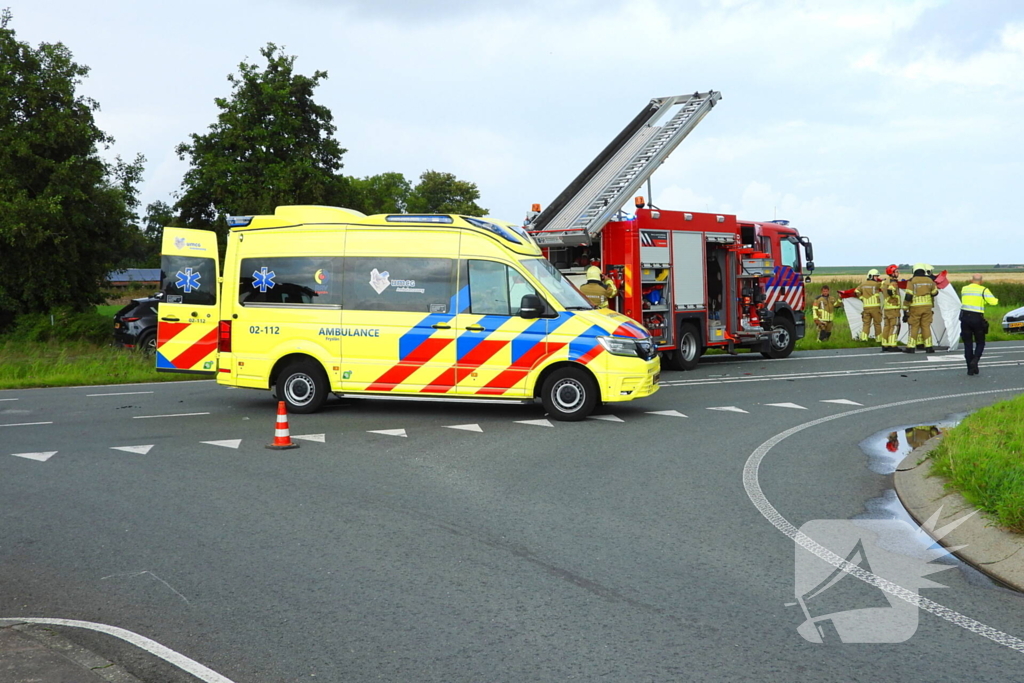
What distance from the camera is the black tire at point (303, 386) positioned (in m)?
12.7

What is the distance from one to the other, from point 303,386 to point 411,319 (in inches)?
68.5

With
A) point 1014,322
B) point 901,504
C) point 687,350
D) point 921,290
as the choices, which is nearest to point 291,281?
point 901,504

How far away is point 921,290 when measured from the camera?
2314 cm

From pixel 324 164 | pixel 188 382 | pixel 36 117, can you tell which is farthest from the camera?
pixel 324 164

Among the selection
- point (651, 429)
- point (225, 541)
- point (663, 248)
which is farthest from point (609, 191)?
point (225, 541)

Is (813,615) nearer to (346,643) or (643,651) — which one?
(643,651)

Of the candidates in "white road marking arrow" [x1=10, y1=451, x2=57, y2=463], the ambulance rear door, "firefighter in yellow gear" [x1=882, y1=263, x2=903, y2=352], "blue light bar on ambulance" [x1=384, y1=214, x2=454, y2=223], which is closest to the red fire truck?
"firefighter in yellow gear" [x1=882, y1=263, x2=903, y2=352]

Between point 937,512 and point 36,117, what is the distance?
31984 mm

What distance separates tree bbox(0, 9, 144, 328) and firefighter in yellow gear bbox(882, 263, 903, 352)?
969 inches

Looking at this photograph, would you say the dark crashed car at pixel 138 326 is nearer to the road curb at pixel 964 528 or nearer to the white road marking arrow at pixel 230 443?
the white road marking arrow at pixel 230 443

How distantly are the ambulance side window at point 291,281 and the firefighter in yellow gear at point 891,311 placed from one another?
55.9 ft

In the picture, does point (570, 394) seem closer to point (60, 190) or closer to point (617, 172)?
point (617, 172)

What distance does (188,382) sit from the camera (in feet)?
57.8

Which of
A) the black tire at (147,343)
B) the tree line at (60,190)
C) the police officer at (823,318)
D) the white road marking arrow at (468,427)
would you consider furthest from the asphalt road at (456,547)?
the tree line at (60,190)
